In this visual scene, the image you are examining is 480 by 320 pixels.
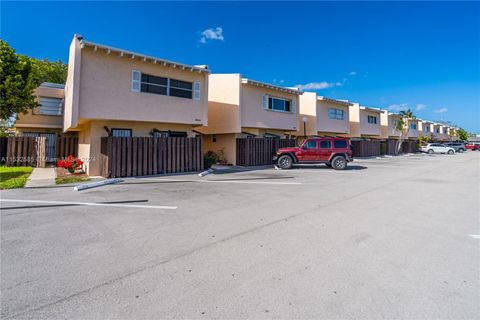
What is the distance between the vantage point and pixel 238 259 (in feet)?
12.5

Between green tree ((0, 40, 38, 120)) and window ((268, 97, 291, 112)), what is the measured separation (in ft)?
54.8

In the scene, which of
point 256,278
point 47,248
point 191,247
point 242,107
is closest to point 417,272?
point 256,278

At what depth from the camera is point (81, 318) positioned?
2.50 m

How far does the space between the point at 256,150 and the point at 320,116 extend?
34.7 ft

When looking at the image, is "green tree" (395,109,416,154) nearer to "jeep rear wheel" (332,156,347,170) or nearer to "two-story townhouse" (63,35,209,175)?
"jeep rear wheel" (332,156,347,170)

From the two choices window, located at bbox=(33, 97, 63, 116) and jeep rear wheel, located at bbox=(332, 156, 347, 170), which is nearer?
jeep rear wheel, located at bbox=(332, 156, 347, 170)

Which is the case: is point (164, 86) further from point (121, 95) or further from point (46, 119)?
point (46, 119)

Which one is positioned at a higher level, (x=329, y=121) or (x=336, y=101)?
(x=336, y=101)

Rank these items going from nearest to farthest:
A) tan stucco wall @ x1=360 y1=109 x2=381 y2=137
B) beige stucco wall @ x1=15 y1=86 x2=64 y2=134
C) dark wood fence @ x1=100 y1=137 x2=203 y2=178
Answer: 1. dark wood fence @ x1=100 y1=137 x2=203 y2=178
2. beige stucco wall @ x1=15 y1=86 x2=64 y2=134
3. tan stucco wall @ x1=360 y1=109 x2=381 y2=137

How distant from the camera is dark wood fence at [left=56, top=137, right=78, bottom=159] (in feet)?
65.3

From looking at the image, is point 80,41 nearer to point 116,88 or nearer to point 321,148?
point 116,88

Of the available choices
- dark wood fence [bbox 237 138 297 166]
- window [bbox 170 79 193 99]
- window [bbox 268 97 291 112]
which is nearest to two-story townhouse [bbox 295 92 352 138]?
window [bbox 268 97 291 112]

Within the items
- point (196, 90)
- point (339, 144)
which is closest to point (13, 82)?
point (196, 90)

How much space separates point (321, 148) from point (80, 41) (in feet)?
48.4
